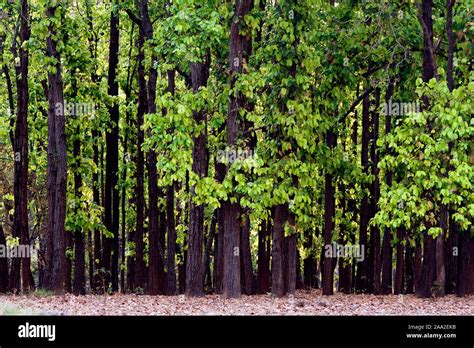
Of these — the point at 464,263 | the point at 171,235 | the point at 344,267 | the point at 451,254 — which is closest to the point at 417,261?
the point at 464,263

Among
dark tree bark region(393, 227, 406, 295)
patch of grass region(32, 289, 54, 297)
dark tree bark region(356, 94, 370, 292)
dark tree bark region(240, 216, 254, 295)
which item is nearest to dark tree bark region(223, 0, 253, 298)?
dark tree bark region(240, 216, 254, 295)

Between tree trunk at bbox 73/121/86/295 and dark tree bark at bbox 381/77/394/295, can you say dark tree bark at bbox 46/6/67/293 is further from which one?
dark tree bark at bbox 381/77/394/295

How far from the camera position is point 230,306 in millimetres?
21266

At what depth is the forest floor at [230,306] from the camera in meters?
19.3

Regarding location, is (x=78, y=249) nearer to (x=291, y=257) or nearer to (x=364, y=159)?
(x=291, y=257)

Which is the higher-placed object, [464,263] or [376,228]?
[376,228]

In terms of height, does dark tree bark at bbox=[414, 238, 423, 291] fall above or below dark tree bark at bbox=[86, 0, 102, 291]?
below

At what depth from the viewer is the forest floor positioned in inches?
760

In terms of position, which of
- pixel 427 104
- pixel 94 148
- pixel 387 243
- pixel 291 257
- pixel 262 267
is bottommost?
pixel 262 267

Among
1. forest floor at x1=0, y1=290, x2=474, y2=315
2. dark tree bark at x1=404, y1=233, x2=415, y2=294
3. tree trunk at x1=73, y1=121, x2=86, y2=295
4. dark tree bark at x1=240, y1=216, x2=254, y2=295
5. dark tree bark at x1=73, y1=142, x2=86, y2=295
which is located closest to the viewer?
forest floor at x1=0, y1=290, x2=474, y2=315

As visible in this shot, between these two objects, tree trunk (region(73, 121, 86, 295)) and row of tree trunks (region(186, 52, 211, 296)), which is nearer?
row of tree trunks (region(186, 52, 211, 296))

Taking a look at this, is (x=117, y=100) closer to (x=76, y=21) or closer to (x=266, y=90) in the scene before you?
(x=76, y=21)

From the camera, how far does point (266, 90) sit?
25.5 m

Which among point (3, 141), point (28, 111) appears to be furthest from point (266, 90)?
point (3, 141)
